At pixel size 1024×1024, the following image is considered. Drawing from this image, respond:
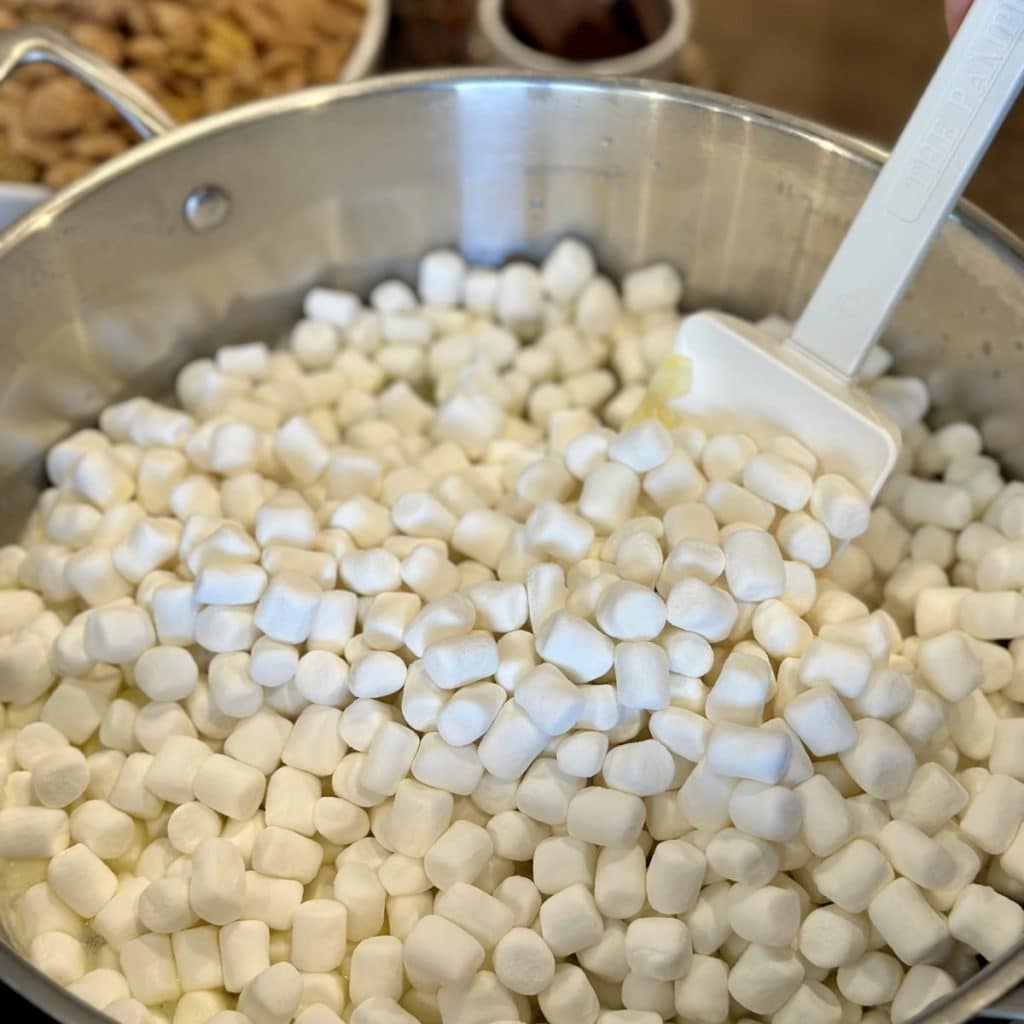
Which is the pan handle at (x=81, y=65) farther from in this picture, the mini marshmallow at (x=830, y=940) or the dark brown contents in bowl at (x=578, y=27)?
the mini marshmallow at (x=830, y=940)

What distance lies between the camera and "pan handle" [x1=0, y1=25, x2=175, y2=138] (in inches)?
36.0

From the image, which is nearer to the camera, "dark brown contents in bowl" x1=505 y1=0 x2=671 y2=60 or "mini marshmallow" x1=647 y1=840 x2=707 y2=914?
"mini marshmallow" x1=647 y1=840 x2=707 y2=914

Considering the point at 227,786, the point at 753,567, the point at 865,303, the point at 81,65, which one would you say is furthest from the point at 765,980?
the point at 81,65

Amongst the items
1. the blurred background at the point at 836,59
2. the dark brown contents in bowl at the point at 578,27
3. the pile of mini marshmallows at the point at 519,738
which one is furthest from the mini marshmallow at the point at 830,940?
the blurred background at the point at 836,59

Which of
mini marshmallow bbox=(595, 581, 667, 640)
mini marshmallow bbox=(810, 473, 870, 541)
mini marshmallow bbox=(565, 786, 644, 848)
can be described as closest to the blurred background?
mini marshmallow bbox=(810, 473, 870, 541)

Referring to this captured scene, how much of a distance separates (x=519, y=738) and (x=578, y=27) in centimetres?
99

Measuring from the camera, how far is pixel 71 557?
0.90 m

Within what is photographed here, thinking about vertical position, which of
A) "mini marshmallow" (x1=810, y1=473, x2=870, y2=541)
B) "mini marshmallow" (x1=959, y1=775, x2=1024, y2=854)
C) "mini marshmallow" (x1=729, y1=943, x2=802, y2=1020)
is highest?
"mini marshmallow" (x1=810, y1=473, x2=870, y2=541)

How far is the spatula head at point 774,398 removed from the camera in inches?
34.3

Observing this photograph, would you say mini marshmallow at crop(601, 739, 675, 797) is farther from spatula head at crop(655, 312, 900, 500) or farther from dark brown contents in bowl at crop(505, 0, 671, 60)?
dark brown contents in bowl at crop(505, 0, 671, 60)

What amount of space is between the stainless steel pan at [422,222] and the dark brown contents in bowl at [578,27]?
40cm

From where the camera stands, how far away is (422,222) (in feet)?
3.62

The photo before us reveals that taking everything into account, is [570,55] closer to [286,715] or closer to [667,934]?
[286,715]

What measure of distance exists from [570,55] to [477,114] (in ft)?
1.44
